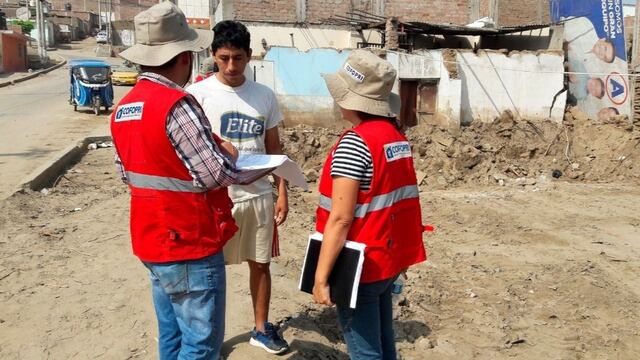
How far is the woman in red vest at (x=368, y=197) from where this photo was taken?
2289 millimetres

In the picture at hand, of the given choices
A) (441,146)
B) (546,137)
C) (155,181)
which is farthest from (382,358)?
(546,137)

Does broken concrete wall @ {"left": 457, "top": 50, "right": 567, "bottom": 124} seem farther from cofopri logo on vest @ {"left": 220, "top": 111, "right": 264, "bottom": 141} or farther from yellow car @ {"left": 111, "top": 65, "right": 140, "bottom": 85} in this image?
yellow car @ {"left": 111, "top": 65, "right": 140, "bottom": 85}

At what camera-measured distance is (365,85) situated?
7.90 ft

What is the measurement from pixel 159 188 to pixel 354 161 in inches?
29.6

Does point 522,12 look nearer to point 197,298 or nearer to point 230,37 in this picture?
point 230,37

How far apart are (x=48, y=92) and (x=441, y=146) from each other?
18.5 metres

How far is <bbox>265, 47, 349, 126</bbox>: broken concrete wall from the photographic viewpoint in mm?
14234

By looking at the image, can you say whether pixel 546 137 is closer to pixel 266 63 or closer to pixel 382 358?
pixel 266 63

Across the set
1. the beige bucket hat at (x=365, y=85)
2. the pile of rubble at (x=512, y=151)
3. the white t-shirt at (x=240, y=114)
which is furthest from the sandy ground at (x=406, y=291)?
the pile of rubble at (x=512, y=151)

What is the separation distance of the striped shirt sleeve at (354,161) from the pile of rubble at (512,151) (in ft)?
28.0

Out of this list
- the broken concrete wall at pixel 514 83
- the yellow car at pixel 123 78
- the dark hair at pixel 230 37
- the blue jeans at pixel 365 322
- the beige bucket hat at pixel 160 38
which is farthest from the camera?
the yellow car at pixel 123 78

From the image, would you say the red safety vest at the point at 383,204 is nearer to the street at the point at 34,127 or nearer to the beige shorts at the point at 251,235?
the beige shorts at the point at 251,235

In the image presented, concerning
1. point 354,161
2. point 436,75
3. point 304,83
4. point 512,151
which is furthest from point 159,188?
point 436,75

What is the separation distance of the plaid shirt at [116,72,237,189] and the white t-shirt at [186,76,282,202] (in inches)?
39.3
